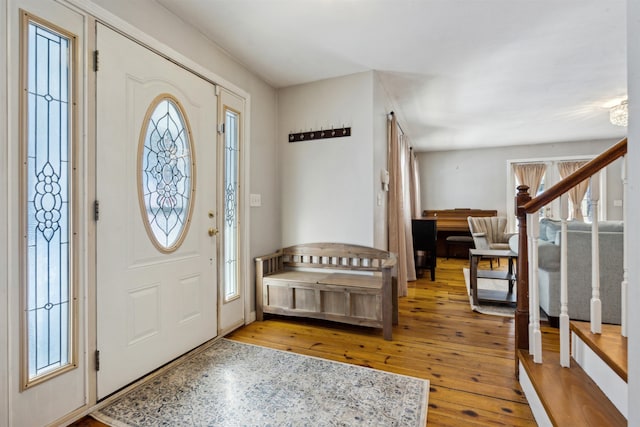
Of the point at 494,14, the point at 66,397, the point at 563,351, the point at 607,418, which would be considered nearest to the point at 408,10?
the point at 494,14

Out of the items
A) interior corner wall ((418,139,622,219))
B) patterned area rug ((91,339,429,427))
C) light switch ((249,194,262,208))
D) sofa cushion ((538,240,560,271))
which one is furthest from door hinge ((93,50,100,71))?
interior corner wall ((418,139,622,219))

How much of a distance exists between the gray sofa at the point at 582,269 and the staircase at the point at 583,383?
1.21m

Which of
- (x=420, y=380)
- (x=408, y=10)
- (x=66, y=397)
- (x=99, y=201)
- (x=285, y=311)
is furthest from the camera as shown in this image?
(x=285, y=311)

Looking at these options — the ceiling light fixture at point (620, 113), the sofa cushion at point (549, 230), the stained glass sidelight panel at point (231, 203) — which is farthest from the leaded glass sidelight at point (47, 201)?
the ceiling light fixture at point (620, 113)

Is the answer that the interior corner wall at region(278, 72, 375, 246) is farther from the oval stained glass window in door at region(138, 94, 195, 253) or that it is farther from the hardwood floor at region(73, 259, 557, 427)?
the oval stained glass window in door at region(138, 94, 195, 253)

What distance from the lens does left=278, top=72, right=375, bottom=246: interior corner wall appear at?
2.98 m

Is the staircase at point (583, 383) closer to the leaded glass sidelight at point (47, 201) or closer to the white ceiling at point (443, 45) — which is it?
the white ceiling at point (443, 45)

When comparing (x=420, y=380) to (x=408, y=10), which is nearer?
(x=420, y=380)

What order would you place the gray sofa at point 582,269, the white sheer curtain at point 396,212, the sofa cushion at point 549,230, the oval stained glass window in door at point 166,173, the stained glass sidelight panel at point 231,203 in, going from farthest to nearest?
the white sheer curtain at point 396,212 → the sofa cushion at point 549,230 → the stained glass sidelight panel at point 231,203 → the gray sofa at point 582,269 → the oval stained glass window in door at point 166,173

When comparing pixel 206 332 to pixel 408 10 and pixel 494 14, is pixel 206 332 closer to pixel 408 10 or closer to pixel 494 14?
pixel 408 10

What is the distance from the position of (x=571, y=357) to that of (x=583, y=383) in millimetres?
282

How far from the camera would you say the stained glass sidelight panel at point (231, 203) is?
2656 millimetres

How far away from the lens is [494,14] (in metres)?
2.16

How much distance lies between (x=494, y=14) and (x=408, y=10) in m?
0.63
